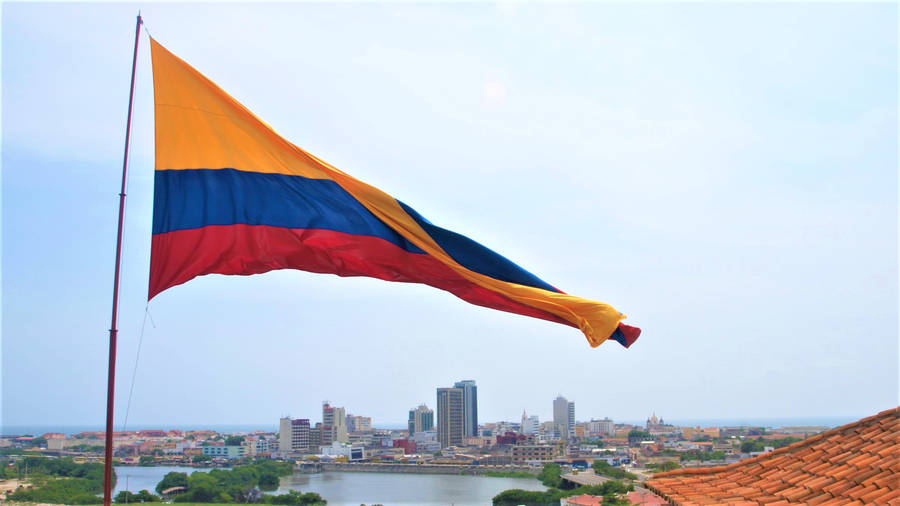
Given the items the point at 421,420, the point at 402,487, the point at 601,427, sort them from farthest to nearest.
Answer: the point at 601,427
the point at 421,420
the point at 402,487

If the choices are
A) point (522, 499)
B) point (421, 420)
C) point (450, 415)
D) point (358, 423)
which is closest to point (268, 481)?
point (522, 499)

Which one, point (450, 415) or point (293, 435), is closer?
point (293, 435)

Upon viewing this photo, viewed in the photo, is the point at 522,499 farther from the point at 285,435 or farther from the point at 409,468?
the point at 285,435

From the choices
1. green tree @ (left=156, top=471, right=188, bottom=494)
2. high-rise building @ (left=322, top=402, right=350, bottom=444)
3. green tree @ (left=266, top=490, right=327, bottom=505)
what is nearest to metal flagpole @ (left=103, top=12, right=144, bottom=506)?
green tree @ (left=266, top=490, right=327, bottom=505)

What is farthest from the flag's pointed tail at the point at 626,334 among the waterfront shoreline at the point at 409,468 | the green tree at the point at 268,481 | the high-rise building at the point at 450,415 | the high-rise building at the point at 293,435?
the high-rise building at the point at 450,415

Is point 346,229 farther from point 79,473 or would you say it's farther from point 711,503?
point 79,473

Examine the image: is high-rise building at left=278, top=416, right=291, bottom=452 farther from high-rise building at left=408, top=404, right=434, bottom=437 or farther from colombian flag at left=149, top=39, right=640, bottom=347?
colombian flag at left=149, top=39, right=640, bottom=347

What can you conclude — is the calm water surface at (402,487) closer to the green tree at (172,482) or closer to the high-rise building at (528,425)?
the green tree at (172,482)

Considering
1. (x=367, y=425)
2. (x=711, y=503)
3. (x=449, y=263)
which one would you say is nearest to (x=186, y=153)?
(x=449, y=263)
